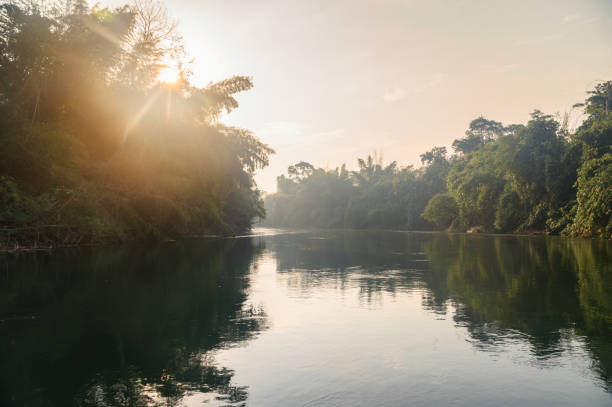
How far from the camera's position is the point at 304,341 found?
6.75 m

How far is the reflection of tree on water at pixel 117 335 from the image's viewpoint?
4.75 metres

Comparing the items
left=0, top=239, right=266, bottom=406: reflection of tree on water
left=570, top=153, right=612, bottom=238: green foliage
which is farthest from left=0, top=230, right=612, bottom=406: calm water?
left=570, top=153, right=612, bottom=238: green foliage

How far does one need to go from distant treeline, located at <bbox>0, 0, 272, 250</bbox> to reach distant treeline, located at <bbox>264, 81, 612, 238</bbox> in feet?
104

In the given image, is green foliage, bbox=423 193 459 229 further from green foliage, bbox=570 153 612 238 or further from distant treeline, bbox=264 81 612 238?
green foliage, bbox=570 153 612 238

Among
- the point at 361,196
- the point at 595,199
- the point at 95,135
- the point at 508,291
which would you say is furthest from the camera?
the point at 361,196

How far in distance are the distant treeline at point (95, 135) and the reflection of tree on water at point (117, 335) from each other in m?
10.6

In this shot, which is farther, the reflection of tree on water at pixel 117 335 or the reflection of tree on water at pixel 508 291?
the reflection of tree on water at pixel 508 291

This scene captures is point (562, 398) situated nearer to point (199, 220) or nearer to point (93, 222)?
point (93, 222)

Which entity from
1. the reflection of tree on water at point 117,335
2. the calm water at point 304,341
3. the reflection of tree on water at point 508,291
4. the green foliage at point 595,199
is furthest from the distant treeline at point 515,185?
the reflection of tree on water at point 117,335

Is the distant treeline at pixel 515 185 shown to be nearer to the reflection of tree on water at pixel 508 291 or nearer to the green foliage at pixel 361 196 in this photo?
the green foliage at pixel 361 196

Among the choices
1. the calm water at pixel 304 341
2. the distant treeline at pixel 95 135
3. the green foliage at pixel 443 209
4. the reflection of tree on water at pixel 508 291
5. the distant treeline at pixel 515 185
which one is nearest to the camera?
the calm water at pixel 304 341

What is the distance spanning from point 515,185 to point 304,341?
50.5m

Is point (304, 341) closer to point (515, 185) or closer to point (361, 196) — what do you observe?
point (515, 185)

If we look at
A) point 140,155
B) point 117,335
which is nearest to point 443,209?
point 140,155
